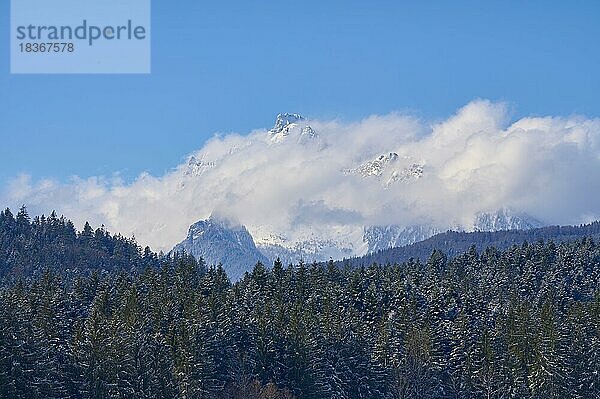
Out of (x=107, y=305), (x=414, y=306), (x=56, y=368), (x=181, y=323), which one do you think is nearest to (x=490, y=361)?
(x=414, y=306)

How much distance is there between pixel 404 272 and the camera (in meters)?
163

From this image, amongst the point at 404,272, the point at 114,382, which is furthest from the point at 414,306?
the point at 114,382

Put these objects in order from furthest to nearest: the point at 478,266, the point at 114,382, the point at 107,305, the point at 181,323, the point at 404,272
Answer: the point at 478,266 < the point at 404,272 < the point at 107,305 < the point at 181,323 < the point at 114,382

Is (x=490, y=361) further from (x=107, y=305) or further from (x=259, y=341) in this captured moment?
(x=107, y=305)

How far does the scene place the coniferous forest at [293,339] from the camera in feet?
293

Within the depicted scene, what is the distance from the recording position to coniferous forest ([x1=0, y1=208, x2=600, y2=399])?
293 feet

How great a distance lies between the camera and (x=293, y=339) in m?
114

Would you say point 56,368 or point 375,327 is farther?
point 375,327

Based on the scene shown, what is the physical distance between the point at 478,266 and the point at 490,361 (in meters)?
58.4

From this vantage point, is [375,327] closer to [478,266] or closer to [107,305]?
[107,305]

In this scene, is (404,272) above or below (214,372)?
above

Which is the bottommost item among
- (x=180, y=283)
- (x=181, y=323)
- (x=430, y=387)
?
(x=430, y=387)

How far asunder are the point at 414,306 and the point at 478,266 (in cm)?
4563

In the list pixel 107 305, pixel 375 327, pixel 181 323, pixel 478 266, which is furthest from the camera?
pixel 478 266
